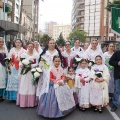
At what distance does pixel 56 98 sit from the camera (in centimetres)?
535

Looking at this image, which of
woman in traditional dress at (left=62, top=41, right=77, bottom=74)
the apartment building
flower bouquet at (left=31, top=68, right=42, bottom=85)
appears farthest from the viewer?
Answer: the apartment building

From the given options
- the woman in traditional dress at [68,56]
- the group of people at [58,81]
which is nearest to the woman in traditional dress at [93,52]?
the group of people at [58,81]

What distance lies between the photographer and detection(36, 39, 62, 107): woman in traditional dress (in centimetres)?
573

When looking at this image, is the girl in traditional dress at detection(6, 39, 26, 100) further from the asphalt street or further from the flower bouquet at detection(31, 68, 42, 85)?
the flower bouquet at detection(31, 68, 42, 85)

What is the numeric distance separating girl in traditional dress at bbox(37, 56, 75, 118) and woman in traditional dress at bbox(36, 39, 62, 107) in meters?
0.17

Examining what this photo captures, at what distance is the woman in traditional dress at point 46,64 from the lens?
5.73 metres

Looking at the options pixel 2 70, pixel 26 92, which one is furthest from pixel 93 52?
pixel 2 70

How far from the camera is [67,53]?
24.5ft

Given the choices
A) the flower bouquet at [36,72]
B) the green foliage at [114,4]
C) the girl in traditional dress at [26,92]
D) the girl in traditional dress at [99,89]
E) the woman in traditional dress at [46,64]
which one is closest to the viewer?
the woman in traditional dress at [46,64]

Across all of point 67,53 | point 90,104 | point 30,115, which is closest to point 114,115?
point 90,104

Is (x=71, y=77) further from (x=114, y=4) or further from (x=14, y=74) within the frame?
(x=114, y=4)

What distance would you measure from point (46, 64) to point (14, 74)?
1.24 m

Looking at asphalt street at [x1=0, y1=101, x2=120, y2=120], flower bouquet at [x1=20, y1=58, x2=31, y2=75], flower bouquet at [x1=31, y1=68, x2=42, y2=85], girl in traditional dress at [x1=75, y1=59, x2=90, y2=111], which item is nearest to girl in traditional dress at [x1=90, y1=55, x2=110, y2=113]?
girl in traditional dress at [x1=75, y1=59, x2=90, y2=111]

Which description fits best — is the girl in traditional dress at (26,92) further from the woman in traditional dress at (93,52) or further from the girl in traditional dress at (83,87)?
the woman in traditional dress at (93,52)
